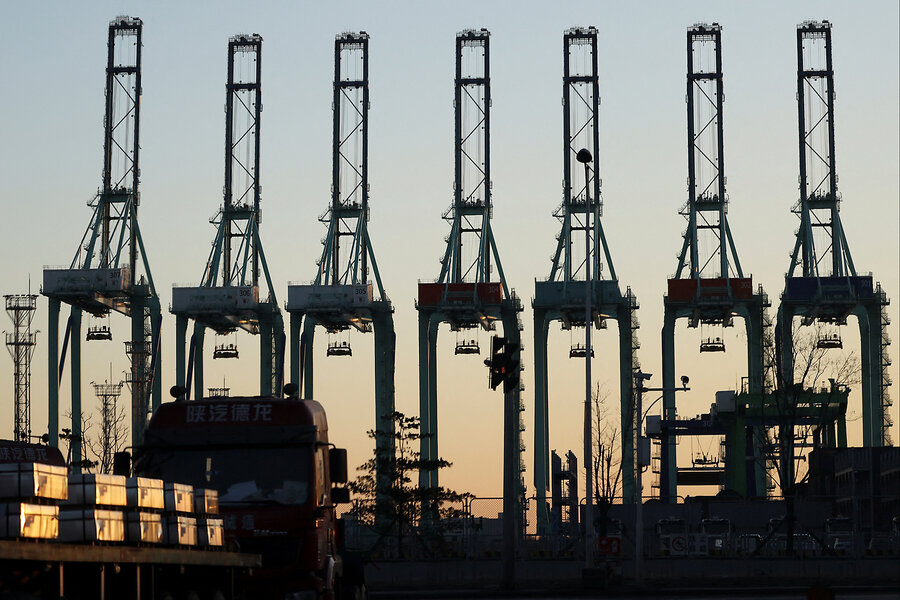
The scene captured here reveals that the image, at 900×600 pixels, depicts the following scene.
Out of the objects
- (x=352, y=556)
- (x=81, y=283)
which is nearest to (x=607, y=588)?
(x=352, y=556)

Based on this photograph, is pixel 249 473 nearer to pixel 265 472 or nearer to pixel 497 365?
pixel 265 472

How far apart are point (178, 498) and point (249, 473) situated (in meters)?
3.15

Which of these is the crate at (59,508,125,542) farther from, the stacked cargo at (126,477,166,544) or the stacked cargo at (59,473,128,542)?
the stacked cargo at (126,477,166,544)

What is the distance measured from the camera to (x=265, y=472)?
55.1 ft

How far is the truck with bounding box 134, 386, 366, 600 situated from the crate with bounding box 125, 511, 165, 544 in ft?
9.89

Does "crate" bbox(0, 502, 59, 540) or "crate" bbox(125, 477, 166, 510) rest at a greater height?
"crate" bbox(125, 477, 166, 510)

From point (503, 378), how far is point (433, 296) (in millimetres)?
45883

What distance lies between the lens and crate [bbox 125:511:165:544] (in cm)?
1275

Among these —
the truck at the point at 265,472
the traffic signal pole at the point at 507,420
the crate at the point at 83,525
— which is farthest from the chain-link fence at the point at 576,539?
the crate at the point at 83,525

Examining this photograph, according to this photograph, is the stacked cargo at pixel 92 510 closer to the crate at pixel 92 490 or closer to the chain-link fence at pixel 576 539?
the crate at pixel 92 490

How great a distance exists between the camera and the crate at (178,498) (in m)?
13.5

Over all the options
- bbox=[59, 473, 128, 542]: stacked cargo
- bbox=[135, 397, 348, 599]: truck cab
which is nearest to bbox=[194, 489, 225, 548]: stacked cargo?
bbox=[135, 397, 348, 599]: truck cab

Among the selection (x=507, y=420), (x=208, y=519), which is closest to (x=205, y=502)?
(x=208, y=519)

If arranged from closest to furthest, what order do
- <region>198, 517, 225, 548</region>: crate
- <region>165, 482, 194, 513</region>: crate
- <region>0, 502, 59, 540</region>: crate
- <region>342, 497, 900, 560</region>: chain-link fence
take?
1. <region>0, 502, 59, 540</region>: crate
2. <region>165, 482, 194, 513</region>: crate
3. <region>198, 517, 225, 548</region>: crate
4. <region>342, 497, 900, 560</region>: chain-link fence
